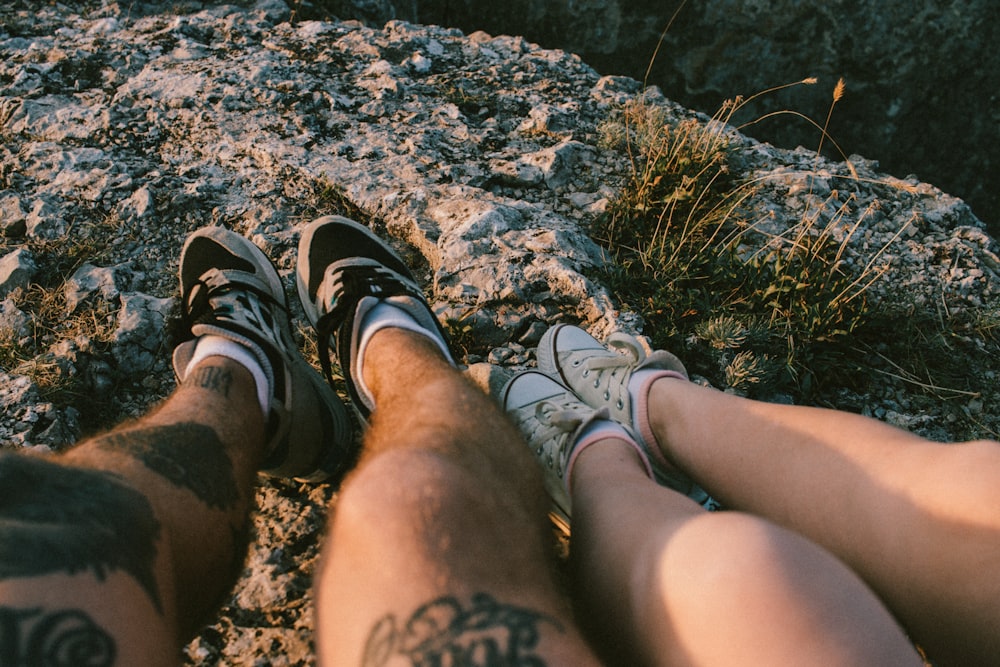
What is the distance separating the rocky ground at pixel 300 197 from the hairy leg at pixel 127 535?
37 centimetres

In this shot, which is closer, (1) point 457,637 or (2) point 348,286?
(1) point 457,637

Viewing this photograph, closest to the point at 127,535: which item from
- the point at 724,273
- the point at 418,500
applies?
the point at 418,500

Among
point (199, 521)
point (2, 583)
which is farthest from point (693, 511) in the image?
point (2, 583)

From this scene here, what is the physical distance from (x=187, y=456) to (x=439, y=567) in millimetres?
806

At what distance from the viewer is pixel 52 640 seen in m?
0.94

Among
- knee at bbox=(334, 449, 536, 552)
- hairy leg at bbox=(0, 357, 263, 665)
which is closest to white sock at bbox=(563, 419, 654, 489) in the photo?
knee at bbox=(334, 449, 536, 552)

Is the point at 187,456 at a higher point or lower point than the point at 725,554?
lower

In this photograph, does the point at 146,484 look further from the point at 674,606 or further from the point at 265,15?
the point at 265,15

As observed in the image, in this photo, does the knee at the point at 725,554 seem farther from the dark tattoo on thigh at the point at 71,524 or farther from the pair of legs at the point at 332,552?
the dark tattoo on thigh at the point at 71,524

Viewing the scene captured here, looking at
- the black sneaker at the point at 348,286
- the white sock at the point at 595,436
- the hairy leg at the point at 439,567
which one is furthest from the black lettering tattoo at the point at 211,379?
the white sock at the point at 595,436

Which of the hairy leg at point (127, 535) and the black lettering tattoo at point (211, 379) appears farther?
the black lettering tattoo at point (211, 379)

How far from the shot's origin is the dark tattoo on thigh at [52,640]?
3.03ft

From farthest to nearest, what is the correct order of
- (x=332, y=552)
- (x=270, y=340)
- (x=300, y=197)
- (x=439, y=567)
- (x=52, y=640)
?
(x=300, y=197) < (x=270, y=340) < (x=332, y=552) < (x=439, y=567) < (x=52, y=640)

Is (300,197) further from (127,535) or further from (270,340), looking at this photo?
(127,535)
